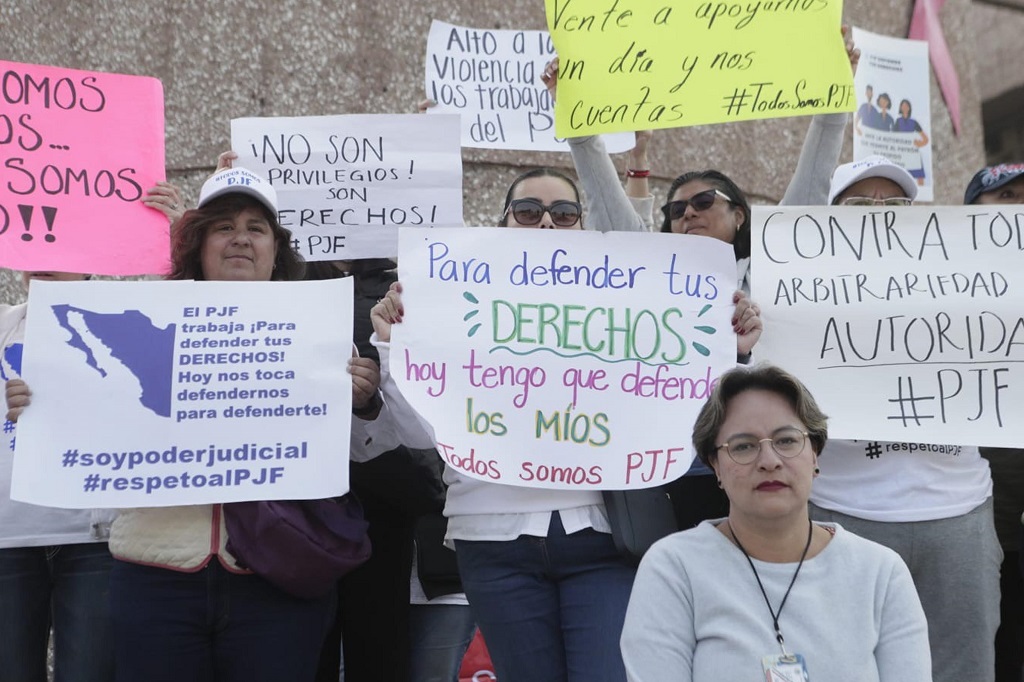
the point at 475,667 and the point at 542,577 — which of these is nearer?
the point at 542,577

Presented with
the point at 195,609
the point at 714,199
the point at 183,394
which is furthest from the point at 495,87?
the point at 195,609

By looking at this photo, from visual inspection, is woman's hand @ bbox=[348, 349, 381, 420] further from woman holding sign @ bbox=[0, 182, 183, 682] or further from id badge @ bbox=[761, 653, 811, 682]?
id badge @ bbox=[761, 653, 811, 682]

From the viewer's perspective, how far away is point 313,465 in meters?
2.70

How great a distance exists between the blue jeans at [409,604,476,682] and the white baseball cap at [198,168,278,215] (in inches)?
51.8

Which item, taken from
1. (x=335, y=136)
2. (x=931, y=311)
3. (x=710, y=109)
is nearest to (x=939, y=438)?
(x=931, y=311)

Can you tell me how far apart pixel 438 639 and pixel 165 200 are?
1.58m

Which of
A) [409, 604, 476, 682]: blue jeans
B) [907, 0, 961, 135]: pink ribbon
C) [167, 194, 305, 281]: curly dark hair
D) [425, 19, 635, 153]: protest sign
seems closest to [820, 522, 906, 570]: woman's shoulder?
[409, 604, 476, 682]: blue jeans

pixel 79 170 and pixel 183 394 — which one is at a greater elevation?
pixel 79 170

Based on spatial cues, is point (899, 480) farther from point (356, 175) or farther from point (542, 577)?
point (356, 175)

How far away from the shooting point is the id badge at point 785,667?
2.04m

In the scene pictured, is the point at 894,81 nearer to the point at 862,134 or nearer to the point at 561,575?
the point at 862,134

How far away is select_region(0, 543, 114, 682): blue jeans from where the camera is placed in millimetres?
3006

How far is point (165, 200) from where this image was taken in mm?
3369

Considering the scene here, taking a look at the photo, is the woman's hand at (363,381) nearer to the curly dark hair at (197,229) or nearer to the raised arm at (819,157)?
the curly dark hair at (197,229)
